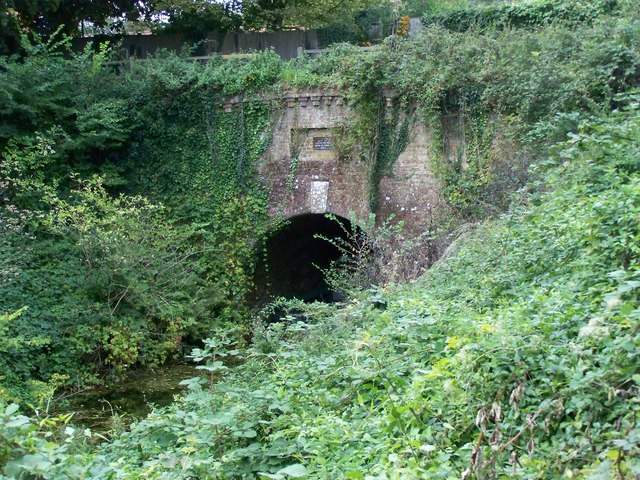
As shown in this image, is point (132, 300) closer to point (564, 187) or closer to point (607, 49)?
point (564, 187)

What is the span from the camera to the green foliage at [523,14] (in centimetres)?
1336

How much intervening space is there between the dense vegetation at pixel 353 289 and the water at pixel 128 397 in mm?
317

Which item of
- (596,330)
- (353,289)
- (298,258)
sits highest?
(596,330)

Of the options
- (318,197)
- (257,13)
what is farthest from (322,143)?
(257,13)

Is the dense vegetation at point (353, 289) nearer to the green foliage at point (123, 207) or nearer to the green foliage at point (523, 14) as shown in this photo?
the green foliage at point (123, 207)

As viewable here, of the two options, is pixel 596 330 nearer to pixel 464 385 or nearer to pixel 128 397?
pixel 464 385

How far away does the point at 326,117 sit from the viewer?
12547 mm

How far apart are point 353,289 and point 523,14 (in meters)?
9.67

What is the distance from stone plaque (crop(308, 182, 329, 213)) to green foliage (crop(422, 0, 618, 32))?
416 cm

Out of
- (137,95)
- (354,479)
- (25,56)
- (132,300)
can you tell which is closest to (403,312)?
(354,479)

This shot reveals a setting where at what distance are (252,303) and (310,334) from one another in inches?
292

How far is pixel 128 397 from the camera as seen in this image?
1053cm

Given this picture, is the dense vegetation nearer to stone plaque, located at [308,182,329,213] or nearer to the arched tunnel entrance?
the arched tunnel entrance

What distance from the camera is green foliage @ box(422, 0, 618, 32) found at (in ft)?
43.8
